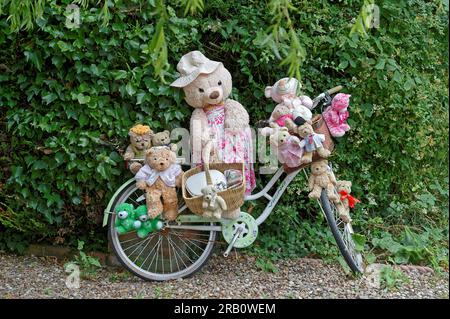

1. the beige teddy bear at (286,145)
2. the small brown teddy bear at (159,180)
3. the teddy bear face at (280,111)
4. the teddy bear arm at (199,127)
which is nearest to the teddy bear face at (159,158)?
the small brown teddy bear at (159,180)

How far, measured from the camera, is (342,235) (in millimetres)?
4000

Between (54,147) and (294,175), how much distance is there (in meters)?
1.56

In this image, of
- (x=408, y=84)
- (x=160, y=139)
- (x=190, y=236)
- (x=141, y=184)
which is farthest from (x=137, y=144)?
(x=408, y=84)

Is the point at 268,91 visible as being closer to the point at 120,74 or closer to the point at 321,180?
the point at 321,180

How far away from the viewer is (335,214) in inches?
161

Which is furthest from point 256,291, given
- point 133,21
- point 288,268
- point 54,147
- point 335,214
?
point 133,21

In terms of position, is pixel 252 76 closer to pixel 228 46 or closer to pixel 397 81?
pixel 228 46

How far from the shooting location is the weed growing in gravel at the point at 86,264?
13.4ft

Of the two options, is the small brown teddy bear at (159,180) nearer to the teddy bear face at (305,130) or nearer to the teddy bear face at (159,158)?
the teddy bear face at (159,158)

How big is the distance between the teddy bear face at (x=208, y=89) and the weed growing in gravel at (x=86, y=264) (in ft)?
3.98

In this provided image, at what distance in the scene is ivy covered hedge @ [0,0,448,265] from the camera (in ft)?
13.1

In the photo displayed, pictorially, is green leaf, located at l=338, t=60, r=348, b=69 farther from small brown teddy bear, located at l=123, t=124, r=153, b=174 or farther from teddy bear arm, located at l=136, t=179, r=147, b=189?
teddy bear arm, located at l=136, t=179, r=147, b=189

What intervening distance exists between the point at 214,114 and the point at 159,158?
19.7 inches

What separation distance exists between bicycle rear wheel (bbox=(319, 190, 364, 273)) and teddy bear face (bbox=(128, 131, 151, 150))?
1.16 m
